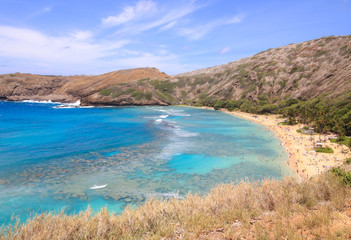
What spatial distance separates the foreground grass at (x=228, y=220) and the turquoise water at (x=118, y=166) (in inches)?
99.1

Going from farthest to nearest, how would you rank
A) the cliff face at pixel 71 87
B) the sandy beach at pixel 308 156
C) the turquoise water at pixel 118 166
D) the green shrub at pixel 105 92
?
the green shrub at pixel 105 92, the cliff face at pixel 71 87, the sandy beach at pixel 308 156, the turquoise water at pixel 118 166

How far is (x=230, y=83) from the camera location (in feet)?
358

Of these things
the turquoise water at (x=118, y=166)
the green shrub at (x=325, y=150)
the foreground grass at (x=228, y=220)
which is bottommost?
the turquoise water at (x=118, y=166)

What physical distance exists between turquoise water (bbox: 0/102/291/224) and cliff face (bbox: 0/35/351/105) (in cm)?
4342

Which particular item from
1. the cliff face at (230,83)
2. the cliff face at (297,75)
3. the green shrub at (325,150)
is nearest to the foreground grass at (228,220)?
the green shrub at (325,150)

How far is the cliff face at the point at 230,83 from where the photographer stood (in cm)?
7406

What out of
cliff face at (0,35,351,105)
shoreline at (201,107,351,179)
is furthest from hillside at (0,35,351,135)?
shoreline at (201,107,351,179)

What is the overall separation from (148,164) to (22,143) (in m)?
22.6

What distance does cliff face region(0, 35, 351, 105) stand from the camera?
74.1 metres

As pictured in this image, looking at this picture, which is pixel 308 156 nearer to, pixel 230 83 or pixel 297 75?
pixel 297 75

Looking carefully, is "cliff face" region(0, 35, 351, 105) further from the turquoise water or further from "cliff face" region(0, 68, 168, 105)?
the turquoise water

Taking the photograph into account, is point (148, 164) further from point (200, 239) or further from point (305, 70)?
point (305, 70)

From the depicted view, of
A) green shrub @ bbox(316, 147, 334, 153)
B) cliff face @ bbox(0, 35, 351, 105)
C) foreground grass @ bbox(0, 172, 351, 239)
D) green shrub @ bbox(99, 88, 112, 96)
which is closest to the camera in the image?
foreground grass @ bbox(0, 172, 351, 239)

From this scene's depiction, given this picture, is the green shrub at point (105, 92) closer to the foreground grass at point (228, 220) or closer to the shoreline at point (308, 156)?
the shoreline at point (308, 156)
